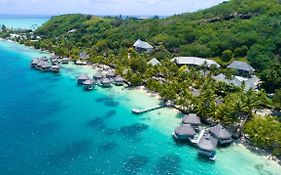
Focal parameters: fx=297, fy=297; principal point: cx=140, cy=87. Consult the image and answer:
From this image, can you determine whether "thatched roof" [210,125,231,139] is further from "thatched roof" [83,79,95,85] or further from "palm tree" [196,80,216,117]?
"thatched roof" [83,79,95,85]

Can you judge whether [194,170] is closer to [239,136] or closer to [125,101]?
[239,136]

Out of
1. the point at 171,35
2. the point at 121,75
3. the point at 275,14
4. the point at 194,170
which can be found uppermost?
the point at 275,14

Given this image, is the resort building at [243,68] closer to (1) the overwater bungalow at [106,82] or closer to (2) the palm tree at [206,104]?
(2) the palm tree at [206,104]

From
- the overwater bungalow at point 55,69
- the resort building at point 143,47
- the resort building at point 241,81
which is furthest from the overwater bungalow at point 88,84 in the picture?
the resort building at point 143,47

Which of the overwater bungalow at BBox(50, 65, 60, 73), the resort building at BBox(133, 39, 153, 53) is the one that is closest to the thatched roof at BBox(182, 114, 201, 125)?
the overwater bungalow at BBox(50, 65, 60, 73)

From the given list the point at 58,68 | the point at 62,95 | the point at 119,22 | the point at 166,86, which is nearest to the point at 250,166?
the point at 166,86

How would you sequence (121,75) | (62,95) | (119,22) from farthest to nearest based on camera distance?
(119,22)
(121,75)
(62,95)
